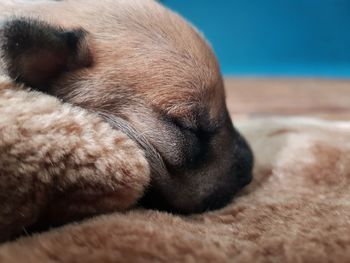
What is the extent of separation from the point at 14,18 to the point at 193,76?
0.41m

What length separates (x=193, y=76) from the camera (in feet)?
4.02

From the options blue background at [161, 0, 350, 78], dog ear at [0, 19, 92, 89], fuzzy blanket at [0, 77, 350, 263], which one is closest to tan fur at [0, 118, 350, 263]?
fuzzy blanket at [0, 77, 350, 263]

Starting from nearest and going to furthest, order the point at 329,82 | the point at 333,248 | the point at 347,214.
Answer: the point at 333,248 → the point at 347,214 → the point at 329,82

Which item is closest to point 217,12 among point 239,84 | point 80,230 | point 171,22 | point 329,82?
point 239,84

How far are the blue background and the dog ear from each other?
2.74m

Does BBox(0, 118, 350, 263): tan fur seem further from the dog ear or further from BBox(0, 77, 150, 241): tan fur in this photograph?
the dog ear

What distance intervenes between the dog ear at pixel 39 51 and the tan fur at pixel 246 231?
366 millimetres

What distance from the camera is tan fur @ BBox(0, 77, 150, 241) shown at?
92 cm

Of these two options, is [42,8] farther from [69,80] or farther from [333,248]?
[333,248]

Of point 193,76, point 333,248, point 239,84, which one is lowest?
point 239,84

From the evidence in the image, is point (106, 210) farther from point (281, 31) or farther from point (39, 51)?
point (281, 31)

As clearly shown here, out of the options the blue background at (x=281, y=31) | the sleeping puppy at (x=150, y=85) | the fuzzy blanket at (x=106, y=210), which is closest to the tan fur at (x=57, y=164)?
the fuzzy blanket at (x=106, y=210)

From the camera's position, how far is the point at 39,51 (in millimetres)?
→ 1133

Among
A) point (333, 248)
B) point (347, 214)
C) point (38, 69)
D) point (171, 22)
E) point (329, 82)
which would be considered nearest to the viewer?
point (333, 248)
